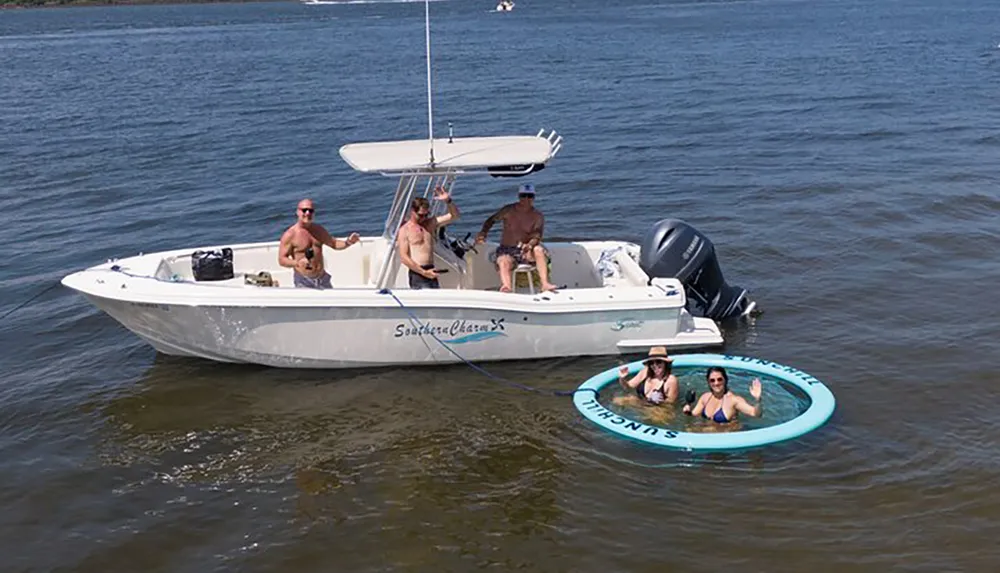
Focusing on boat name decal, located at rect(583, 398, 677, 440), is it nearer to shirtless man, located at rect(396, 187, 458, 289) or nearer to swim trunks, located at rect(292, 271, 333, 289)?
shirtless man, located at rect(396, 187, 458, 289)

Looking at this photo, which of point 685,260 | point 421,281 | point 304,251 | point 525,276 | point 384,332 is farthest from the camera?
point 525,276

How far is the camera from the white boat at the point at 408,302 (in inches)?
387

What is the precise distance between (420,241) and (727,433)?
3797mm

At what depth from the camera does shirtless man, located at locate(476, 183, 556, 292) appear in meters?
10.7

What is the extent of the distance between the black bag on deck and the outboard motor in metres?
4.76

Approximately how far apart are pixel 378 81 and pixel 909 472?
101 ft

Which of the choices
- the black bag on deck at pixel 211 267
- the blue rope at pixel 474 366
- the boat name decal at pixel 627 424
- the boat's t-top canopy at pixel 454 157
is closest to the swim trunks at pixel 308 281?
the blue rope at pixel 474 366

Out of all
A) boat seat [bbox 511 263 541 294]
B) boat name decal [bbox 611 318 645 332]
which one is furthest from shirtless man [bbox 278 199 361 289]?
boat name decal [bbox 611 318 645 332]

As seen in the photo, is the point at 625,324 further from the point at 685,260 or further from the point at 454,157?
the point at 454,157

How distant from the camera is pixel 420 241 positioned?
1034 cm

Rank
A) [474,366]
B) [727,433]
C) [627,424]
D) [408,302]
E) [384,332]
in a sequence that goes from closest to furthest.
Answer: [727,433] < [627,424] < [408,302] < [384,332] < [474,366]

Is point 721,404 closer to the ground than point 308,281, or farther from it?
closer to the ground

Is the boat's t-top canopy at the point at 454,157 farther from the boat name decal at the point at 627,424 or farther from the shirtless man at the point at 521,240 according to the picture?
the boat name decal at the point at 627,424

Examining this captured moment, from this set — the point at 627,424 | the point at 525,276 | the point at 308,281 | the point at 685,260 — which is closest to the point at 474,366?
the point at 525,276
